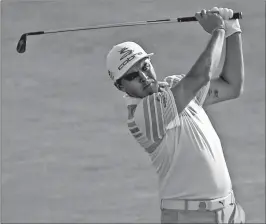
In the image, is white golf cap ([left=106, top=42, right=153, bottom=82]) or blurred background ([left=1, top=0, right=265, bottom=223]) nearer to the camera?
white golf cap ([left=106, top=42, right=153, bottom=82])

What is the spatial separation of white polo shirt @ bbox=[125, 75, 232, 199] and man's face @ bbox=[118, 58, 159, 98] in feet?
0.15

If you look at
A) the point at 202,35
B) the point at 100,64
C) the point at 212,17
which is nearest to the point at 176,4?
the point at 202,35

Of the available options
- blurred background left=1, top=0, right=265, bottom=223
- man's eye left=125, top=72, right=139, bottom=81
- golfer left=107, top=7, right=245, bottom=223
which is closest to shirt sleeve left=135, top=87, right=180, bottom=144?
golfer left=107, top=7, right=245, bottom=223

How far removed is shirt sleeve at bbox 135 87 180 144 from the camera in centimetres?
313

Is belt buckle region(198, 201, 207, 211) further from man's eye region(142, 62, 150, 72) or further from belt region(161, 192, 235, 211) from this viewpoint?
man's eye region(142, 62, 150, 72)

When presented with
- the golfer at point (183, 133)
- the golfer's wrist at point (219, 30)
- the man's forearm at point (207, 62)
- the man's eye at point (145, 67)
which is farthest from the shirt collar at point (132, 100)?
the golfer's wrist at point (219, 30)

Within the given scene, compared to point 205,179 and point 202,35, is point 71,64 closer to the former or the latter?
point 202,35

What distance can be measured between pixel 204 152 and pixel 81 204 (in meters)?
1.96

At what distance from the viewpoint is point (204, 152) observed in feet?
10.4

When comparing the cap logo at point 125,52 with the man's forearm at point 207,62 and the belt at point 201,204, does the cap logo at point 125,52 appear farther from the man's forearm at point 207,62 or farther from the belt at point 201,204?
the belt at point 201,204

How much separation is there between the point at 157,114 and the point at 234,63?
0.41 m

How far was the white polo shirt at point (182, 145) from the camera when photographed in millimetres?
3145

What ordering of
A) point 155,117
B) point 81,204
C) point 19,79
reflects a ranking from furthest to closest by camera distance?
point 19,79, point 81,204, point 155,117

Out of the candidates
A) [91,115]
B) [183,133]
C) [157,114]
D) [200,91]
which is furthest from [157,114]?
[91,115]
